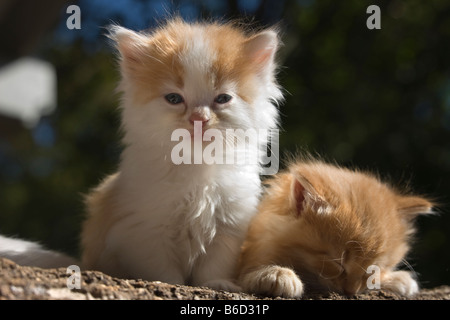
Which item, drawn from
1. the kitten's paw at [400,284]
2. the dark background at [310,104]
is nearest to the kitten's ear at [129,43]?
the dark background at [310,104]

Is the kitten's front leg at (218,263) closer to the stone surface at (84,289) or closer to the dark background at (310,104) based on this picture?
the stone surface at (84,289)

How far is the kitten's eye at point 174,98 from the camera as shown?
1.59 meters

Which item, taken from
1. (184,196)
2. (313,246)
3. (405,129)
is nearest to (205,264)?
(184,196)

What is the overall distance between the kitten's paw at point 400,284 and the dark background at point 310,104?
102 centimetres

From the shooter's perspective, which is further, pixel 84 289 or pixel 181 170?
pixel 181 170

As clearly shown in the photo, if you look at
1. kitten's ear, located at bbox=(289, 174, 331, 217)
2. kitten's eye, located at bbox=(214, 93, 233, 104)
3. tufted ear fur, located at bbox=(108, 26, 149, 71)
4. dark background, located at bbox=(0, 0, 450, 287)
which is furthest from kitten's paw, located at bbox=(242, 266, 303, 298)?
dark background, located at bbox=(0, 0, 450, 287)

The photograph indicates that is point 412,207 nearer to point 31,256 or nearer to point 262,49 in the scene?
point 262,49

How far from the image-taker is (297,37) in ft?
11.5

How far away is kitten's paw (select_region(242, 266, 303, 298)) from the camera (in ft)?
4.96

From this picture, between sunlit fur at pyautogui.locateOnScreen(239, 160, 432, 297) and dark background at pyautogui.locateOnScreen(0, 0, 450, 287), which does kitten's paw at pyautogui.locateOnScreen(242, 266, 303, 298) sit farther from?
dark background at pyautogui.locateOnScreen(0, 0, 450, 287)

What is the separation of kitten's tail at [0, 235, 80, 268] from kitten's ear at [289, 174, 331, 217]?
814 mm

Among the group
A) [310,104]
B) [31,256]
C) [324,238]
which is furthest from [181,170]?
[310,104]

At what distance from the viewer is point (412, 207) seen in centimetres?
190

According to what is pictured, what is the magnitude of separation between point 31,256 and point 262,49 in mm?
1059
